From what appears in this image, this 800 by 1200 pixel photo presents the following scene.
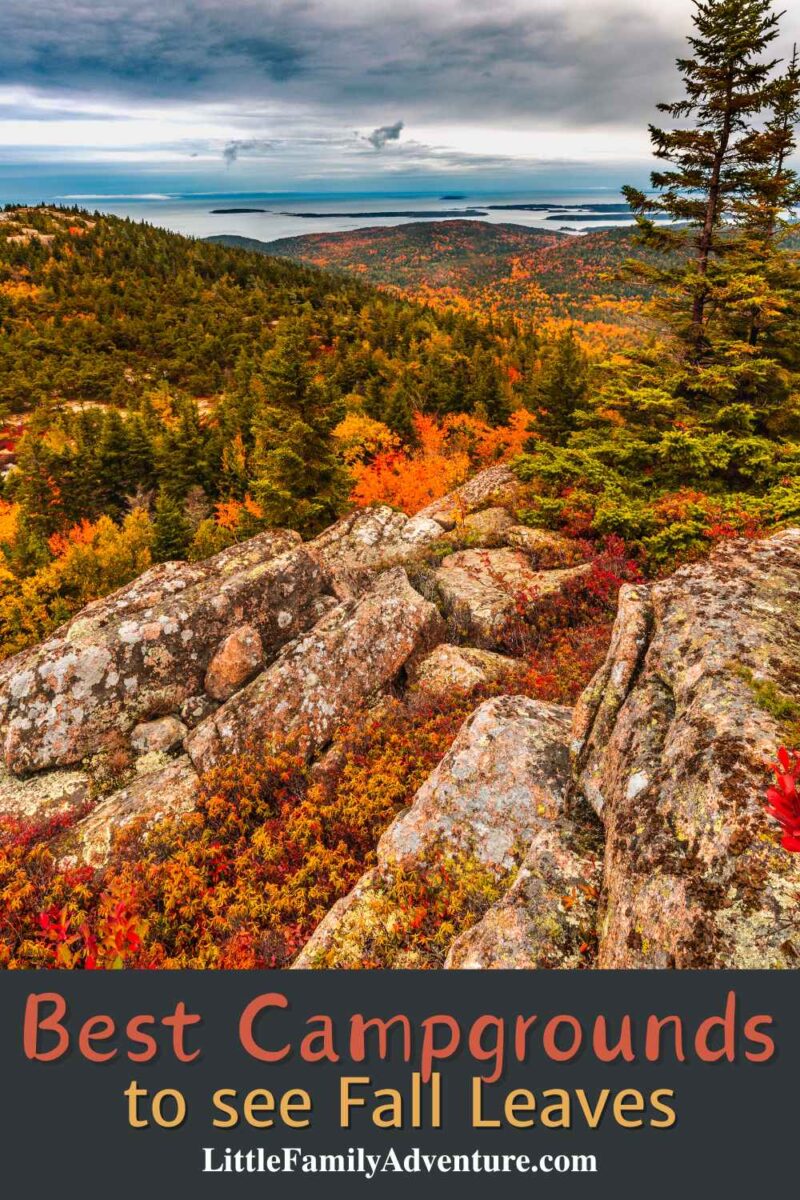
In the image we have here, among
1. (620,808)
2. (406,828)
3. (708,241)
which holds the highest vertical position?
(708,241)

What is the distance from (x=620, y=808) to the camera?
4773mm

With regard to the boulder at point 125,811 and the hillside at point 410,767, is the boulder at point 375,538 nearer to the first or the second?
the hillside at point 410,767

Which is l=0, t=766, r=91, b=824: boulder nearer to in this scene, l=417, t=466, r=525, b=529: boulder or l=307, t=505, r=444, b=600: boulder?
l=307, t=505, r=444, b=600: boulder

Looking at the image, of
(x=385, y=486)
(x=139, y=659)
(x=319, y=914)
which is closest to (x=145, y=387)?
(x=385, y=486)

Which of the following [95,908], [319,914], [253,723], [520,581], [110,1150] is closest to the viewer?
[110,1150]

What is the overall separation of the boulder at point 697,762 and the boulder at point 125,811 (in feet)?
22.6

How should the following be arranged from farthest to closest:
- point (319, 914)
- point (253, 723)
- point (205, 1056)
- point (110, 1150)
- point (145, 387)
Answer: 1. point (145, 387)
2. point (253, 723)
3. point (319, 914)
4. point (205, 1056)
5. point (110, 1150)

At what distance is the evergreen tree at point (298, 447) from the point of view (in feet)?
81.1

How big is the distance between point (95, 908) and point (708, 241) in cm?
2085

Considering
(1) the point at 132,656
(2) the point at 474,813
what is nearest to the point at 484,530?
(1) the point at 132,656

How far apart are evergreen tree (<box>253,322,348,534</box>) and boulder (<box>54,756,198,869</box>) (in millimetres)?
17253

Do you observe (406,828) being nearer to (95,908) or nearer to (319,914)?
(319,914)

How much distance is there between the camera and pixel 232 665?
11922 mm

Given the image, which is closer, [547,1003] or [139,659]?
[547,1003]
